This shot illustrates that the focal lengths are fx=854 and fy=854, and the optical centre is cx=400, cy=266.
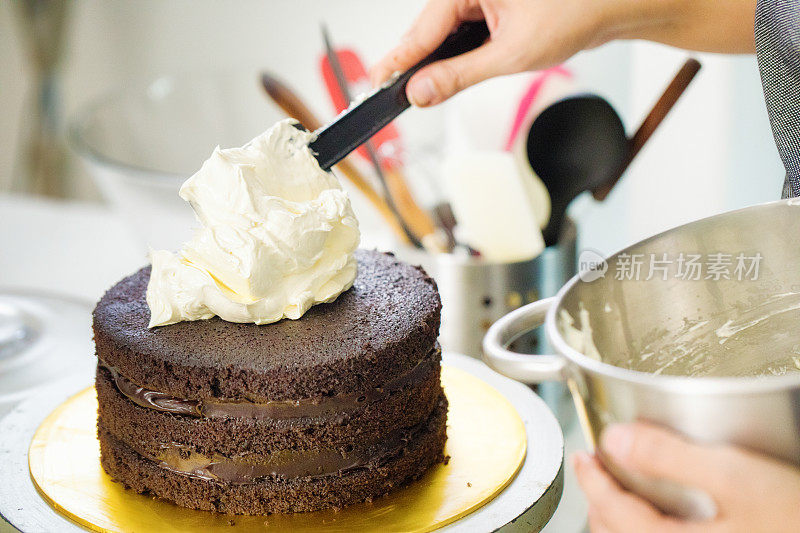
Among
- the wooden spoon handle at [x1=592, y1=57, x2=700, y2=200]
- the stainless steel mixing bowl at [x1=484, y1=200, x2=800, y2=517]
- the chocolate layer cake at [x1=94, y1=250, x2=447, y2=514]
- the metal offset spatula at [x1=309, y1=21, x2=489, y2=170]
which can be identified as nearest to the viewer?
the stainless steel mixing bowl at [x1=484, y1=200, x2=800, y2=517]

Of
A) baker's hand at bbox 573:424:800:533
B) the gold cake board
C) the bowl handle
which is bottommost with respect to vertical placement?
the gold cake board

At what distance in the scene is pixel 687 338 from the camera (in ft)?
2.29

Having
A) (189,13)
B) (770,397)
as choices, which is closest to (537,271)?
(770,397)

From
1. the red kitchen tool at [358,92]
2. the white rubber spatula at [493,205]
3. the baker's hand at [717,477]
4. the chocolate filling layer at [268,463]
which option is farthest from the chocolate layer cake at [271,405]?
the red kitchen tool at [358,92]

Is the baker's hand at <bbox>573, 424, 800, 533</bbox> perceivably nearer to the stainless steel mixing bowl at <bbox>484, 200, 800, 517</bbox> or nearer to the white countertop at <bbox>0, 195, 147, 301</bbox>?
the stainless steel mixing bowl at <bbox>484, 200, 800, 517</bbox>

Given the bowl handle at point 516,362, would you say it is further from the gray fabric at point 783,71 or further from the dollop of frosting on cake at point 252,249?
the gray fabric at point 783,71

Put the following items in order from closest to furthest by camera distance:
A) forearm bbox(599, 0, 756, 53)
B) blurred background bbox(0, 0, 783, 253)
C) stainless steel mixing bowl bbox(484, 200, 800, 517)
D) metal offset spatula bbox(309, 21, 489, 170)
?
stainless steel mixing bowl bbox(484, 200, 800, 517) < metal offset spatula bbox(309, 21, 489, 170) < forearm bbox(599, 0, 756, 53) < blurred background bbox(0, 0, 783, 253)

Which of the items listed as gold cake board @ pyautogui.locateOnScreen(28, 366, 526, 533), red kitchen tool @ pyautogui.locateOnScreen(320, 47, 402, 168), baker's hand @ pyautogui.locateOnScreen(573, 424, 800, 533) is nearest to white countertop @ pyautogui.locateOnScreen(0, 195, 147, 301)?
red kitchen tool @ pyautogui.locateOnScreen(320, 47, 402, 168)

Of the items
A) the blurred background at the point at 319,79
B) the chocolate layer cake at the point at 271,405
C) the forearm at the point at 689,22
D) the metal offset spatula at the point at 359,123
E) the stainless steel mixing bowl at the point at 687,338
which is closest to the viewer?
the stainless steel mixing bowl at the point at 687,338

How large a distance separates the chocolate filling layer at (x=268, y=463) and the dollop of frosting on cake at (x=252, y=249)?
0.11m

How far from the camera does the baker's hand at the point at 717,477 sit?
49 cm

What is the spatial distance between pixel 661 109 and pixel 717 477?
26.2 inches

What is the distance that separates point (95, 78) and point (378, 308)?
1.71 m

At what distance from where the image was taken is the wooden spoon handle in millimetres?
1041
